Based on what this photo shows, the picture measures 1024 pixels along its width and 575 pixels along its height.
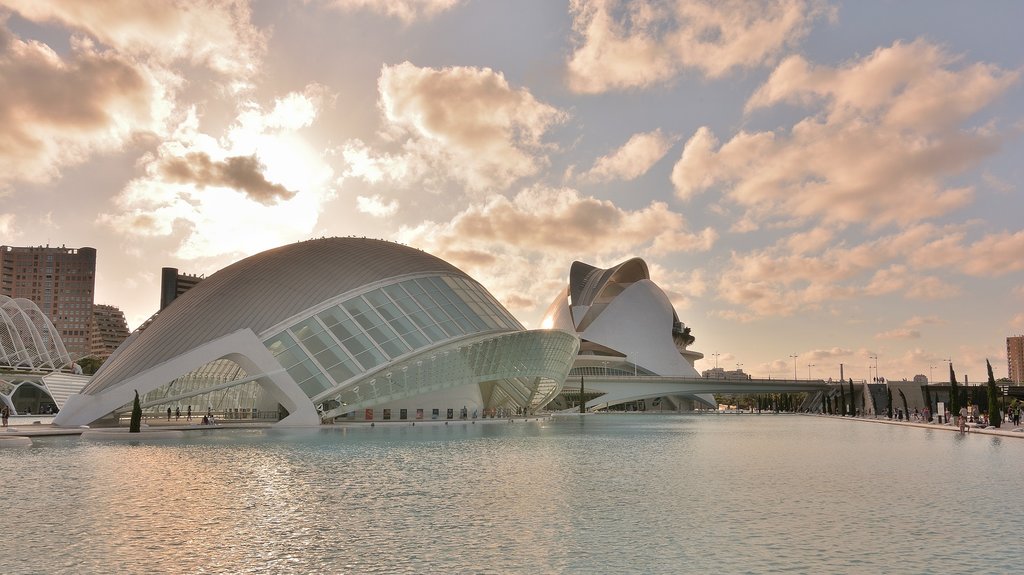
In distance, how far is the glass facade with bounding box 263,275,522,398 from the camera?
145ft

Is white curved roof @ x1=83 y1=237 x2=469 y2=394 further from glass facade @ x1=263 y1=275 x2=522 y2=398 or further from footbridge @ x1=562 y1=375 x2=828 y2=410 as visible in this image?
footbridge @ x1=562 y1=375 x2=828 y2=410

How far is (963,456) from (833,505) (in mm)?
16250

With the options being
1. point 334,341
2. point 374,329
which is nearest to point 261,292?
point 334,341

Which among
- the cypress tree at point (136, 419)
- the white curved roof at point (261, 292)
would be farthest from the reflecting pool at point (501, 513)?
the white curved roof at point (261, 292)

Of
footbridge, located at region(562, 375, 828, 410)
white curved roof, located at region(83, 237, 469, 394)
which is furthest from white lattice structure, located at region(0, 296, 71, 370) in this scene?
footbridge, located at region(562, 375, 828, 410)

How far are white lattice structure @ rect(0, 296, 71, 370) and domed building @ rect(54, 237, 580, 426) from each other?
3908 centimetres

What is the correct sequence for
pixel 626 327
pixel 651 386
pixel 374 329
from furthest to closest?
pixel 626 327 < pixel 651 386 < pixel 374 329

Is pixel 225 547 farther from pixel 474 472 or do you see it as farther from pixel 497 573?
pixel 474 472

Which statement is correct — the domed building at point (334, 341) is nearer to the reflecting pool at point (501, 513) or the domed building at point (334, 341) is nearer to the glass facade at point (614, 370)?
the reflecting pool at point (501, 513)

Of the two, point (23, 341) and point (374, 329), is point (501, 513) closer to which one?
point (374, 329)

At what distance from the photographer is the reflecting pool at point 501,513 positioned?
10766 millimetres

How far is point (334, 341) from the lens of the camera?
45656 mm

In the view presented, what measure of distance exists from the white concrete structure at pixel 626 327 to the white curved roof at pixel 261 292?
6862 centimetres

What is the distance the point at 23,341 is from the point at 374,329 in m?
68.1
